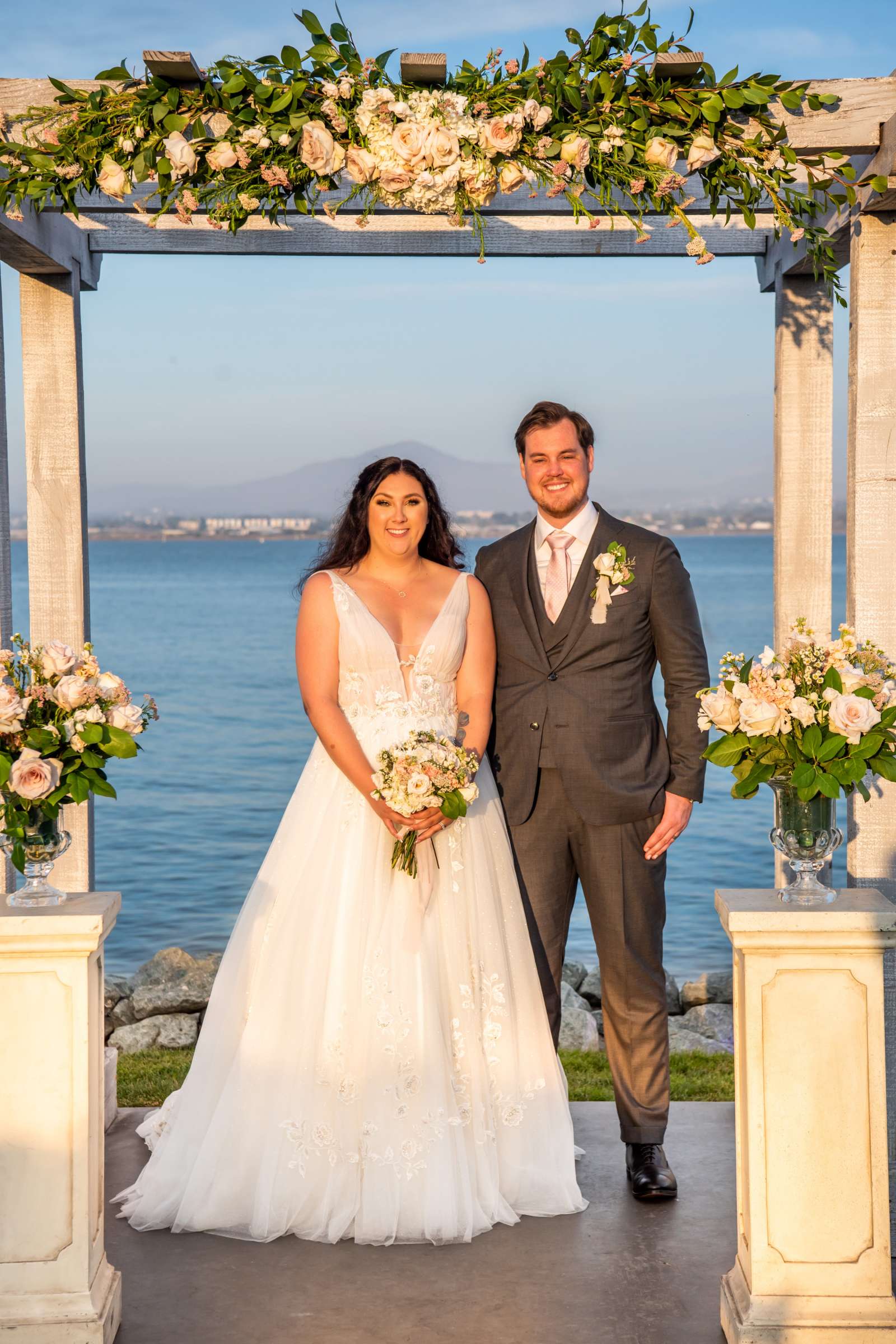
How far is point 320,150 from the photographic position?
325 cm

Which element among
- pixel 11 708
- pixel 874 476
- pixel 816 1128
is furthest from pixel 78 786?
pixel 874 476

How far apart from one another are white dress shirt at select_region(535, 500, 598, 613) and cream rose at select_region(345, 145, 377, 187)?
1120mm

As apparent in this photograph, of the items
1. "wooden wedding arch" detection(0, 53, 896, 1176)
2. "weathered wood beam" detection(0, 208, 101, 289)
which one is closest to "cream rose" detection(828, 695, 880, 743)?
"wooden wedding arch" detection(0, 53, 896, 1176)

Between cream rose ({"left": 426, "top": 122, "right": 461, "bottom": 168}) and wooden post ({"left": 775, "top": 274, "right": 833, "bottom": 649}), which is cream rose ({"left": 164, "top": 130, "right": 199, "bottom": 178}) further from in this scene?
wooden post ({"left": 775, "top": 274, "right": 833, "bottom": 649})

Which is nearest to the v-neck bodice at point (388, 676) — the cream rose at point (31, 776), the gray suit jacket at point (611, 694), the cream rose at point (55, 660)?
the gray suit jacket at point (611, 694)

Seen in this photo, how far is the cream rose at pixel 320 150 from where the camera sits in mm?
3234

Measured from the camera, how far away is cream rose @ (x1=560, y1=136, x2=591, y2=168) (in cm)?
326

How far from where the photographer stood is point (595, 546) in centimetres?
391

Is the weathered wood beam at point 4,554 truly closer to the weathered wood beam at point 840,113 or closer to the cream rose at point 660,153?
the weathered wood beam at point 840,113

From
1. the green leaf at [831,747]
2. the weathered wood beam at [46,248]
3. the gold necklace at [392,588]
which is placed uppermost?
the weathered wood beam at [46,248]

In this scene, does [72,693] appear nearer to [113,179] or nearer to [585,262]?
[113,179]

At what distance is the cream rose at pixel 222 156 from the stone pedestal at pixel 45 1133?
1.83 metres

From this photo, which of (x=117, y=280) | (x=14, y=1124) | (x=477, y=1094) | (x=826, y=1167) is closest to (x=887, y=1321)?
(x=826, y=1167)

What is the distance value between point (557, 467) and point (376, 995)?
5.21 ft
